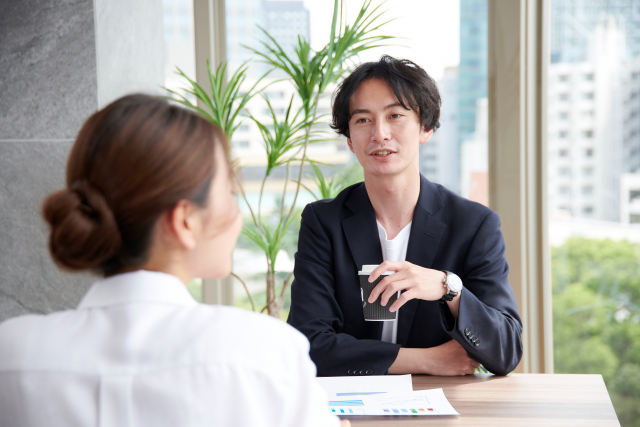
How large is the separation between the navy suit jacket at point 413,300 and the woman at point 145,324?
2.83 feet

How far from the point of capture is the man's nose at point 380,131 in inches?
70.9

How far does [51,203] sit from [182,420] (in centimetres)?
→ 34

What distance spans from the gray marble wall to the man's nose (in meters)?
1.33

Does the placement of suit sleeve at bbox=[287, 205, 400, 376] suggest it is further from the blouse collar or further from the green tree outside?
the green tree outside

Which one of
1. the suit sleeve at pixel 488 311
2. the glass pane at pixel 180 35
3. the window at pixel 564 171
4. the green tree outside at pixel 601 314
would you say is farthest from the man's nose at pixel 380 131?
the glass pane at pixel 180 35

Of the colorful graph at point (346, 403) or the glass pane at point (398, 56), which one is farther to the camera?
the glass pane at point (398, 56)

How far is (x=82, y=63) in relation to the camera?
2.54m

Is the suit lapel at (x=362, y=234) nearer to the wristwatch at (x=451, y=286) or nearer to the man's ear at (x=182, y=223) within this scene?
the wristwatch at (x=451, y=286)

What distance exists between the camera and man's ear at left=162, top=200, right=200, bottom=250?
0.70 m

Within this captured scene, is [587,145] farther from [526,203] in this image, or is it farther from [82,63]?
[82,63]

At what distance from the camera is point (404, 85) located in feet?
6.02

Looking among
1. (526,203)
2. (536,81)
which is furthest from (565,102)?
(526,203)

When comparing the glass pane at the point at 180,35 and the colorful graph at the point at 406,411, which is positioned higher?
the glass pane at the point at 180,35

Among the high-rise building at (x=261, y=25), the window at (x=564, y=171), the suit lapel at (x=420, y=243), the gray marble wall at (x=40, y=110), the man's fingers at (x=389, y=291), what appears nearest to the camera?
the man's fingers at (x=389, y=291)
